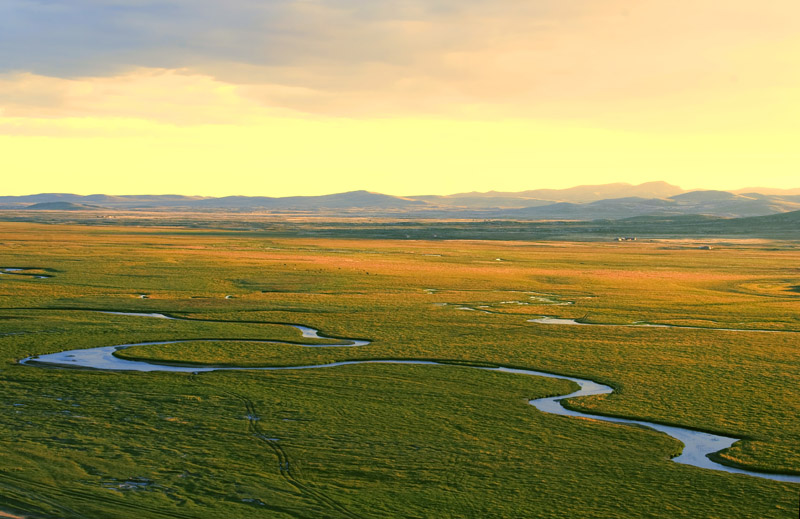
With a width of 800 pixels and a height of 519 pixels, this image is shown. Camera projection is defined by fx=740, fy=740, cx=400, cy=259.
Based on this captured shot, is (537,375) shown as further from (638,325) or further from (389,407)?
(638,325)

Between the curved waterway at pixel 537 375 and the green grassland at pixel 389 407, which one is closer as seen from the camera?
the green grassland at pixel 389 407

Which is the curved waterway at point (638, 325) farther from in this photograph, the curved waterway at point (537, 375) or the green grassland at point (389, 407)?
the curved waterway at point (537, 375)

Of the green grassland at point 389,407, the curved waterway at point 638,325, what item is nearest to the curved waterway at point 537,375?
the green grassland at point 389,407

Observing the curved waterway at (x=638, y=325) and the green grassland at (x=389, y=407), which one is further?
the curved waterway at (x=638, y=325)

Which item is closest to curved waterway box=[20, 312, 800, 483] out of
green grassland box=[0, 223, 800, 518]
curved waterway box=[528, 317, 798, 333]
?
green grassland box=[0, 223, 800, 518]

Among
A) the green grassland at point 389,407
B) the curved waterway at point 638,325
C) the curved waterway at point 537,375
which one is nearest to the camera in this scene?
the green grassland at point 389,407

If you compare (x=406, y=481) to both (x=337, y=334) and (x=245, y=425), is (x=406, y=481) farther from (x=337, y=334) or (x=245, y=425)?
(x=337, y=334)

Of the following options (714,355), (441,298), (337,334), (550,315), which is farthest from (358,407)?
(441,298)

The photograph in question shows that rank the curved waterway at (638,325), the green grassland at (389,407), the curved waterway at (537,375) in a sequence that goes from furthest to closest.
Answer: the curved waterway at (638,325)
the curved waterway at (537,375)
the green grassland at (389,407)

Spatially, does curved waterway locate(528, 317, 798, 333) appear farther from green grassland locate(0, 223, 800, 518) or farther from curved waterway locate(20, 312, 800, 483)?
curved waterway locate(20, 312, 800, 483)
